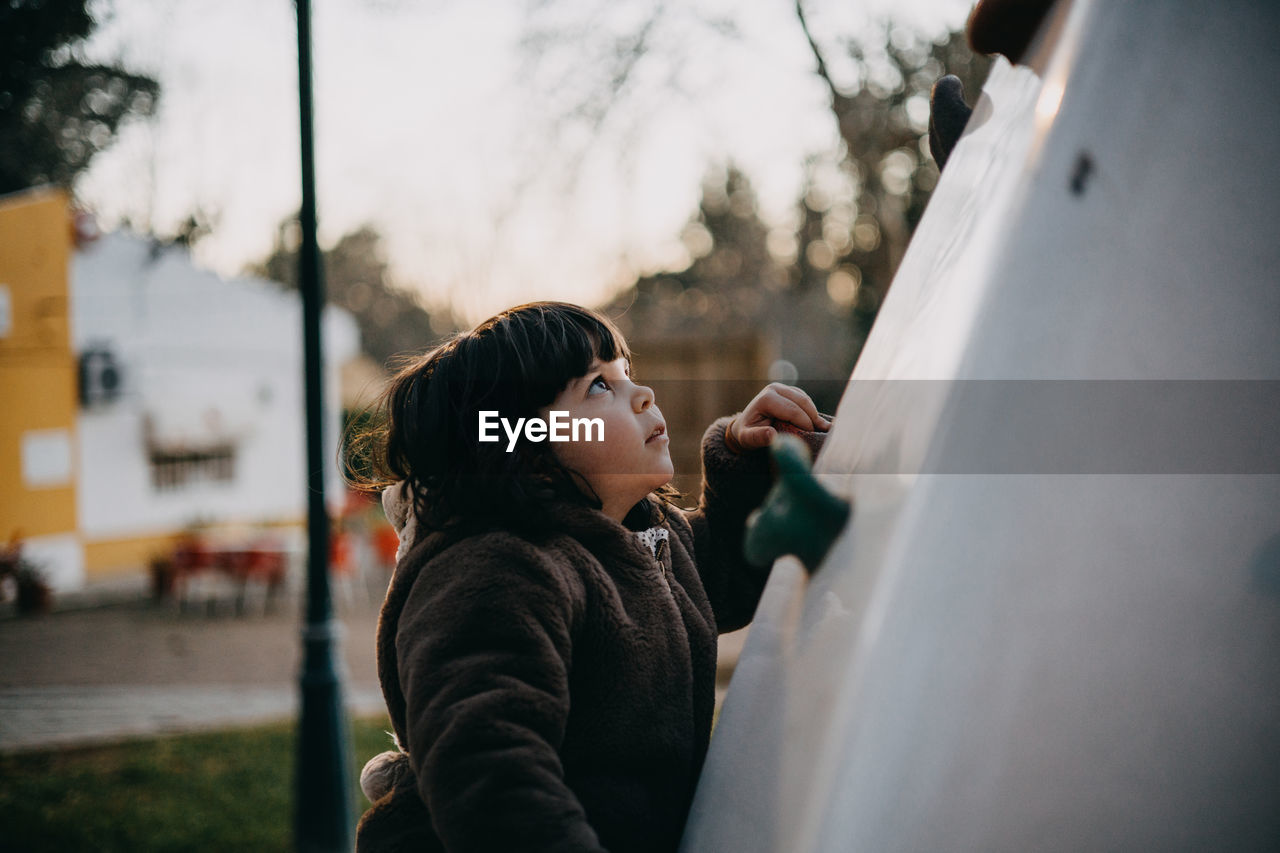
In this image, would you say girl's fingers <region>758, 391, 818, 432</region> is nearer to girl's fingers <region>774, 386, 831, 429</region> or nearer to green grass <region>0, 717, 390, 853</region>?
girl's fingers <region>774, 386, 831, 429</region>

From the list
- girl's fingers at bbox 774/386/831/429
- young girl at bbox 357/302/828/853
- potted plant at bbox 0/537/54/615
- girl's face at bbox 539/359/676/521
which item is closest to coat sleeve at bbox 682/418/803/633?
young girl at bbox 357/302/828/853

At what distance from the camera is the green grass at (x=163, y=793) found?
4582 millimetres

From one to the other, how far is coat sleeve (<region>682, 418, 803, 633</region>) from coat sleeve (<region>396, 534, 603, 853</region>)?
480mm

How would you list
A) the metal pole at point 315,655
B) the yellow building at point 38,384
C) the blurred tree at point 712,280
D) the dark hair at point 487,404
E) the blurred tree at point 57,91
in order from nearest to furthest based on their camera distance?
1. the dark hair at point 487,404
2. the metal pole at point 315,655
3. the blurred tree at point 57,91
4. the yellow building at point 38,384
5. the blurred tree at point 712,280

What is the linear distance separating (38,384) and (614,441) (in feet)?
46.6

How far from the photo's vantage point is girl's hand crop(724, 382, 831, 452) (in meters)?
1.46

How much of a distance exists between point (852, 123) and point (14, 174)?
10.1 metres

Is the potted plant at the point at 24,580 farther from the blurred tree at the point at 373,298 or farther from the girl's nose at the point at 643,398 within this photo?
the blurred tree at the point at 373,298

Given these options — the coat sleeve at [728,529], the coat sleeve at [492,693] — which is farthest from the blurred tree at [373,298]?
the coat sleeve at [492,693]

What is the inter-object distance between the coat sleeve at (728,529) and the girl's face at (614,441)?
24 centimetres

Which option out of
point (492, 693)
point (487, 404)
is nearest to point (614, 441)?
point (487, 404)

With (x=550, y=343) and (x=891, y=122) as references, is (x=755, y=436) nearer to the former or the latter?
(x=550, y=343)

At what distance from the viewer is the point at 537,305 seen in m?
1.42

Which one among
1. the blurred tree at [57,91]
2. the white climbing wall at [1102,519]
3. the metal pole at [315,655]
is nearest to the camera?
the white climbing wall at [1102,519]
